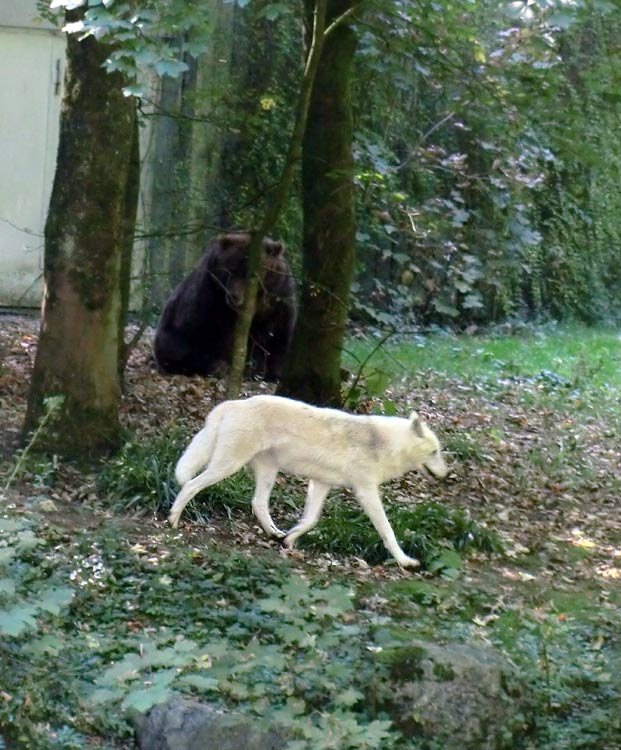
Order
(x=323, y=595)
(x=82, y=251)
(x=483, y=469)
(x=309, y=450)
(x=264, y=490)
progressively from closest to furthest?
(x=323, y=595), (x=309, y=450), (x=264, y=490), (x=82, y=251), (x=483, y=469)

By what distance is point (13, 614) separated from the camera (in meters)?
3.88

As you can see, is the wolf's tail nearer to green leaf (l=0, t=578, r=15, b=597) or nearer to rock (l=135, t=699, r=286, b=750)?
rock (l=135, t=699, r=286, b=750)

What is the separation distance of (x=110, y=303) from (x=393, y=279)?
1028cm

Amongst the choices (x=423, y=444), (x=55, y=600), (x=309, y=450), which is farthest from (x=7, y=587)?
(x=423, y=444)

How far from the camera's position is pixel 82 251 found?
775 cm

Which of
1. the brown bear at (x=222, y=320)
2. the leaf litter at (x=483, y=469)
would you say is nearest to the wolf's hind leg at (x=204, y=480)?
the leaf litter at (x=483, y=469)

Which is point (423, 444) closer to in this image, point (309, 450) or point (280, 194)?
point (309, 450)

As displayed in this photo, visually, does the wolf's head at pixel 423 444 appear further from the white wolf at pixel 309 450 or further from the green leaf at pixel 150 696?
the green leaf at pixel 150 696

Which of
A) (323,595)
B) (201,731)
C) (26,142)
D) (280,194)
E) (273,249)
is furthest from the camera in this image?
(26,142)

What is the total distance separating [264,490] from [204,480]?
17.5 inches

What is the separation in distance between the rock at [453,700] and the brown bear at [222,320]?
6557 millimetres

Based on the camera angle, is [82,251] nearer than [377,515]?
No

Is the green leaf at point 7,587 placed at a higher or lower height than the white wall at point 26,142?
lower

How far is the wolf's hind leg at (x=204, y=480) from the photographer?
6.71 metres
